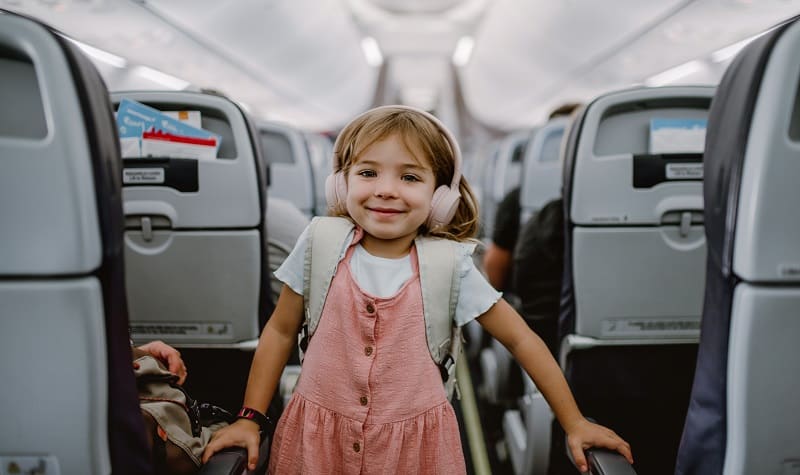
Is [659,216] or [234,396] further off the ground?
[659,216]

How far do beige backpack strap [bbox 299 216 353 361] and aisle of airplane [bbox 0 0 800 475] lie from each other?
0.36m

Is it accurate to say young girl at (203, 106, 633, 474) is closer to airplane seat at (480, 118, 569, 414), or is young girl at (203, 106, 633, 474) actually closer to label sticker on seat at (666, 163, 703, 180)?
label sticker on seat at (666, 163, 703, 180)

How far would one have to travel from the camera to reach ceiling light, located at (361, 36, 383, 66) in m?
14.8

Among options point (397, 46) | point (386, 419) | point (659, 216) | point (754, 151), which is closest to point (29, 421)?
point (386, 419)

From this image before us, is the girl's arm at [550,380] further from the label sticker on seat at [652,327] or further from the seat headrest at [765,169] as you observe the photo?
the label sticker on seat at [652,327]

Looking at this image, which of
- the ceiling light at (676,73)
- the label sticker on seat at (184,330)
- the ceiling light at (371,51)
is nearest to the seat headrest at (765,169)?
the label sticker on seat at (184,330)

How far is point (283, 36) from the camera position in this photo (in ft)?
26.2

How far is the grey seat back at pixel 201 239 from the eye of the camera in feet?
5.22

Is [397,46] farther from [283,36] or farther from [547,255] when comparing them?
[547,255]

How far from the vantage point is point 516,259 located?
229 cm

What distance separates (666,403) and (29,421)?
1815mm

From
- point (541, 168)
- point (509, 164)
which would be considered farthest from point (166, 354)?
point (509, 164)

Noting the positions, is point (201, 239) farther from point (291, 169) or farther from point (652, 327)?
point (291, 169)

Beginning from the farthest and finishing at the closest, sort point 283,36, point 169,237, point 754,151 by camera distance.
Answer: point 283,36, point 169,237, point 754,151
